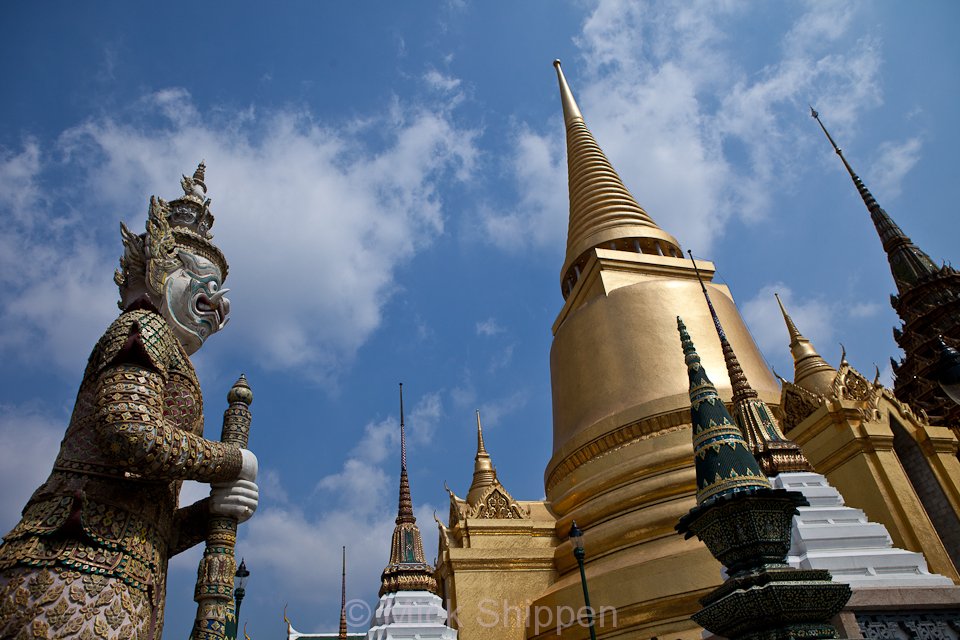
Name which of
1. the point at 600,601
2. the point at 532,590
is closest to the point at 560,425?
the point at 532,590

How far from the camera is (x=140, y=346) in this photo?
12.0ft

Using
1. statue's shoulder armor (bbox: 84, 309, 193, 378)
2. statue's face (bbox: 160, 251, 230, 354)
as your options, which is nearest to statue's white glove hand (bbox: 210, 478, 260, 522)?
statue's shoulder armor (bbox: 84, 309, 193, 378)

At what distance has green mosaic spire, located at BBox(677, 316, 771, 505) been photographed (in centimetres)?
330

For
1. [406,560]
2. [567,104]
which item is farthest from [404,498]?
[567,104]

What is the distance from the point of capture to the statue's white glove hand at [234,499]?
13.2 feet

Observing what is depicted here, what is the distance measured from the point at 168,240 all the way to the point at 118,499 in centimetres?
177

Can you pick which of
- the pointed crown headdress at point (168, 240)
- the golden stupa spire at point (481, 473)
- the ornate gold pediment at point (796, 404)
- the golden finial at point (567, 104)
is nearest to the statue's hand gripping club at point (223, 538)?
the pointed crown headdress at point (168, 240)

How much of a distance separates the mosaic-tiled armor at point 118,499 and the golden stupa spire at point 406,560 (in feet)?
13.3

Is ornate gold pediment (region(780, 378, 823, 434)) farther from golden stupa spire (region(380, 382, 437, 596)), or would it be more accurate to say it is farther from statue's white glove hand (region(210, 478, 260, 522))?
statue's white glove hand (region(210, 478, 260, 522))

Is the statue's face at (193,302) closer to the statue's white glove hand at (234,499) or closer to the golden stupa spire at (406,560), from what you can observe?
the statue's white glove hand at (234,499)

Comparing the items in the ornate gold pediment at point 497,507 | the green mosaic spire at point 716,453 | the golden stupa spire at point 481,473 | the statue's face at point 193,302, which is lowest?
the green mosaic spire at point 716,453

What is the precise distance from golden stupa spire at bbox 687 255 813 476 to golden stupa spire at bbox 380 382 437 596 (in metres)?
3.87

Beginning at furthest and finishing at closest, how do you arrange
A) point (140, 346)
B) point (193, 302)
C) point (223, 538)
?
point (193, 302)
point (223, 538)
point (140, 346)

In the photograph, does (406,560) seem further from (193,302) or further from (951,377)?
(951,377)
